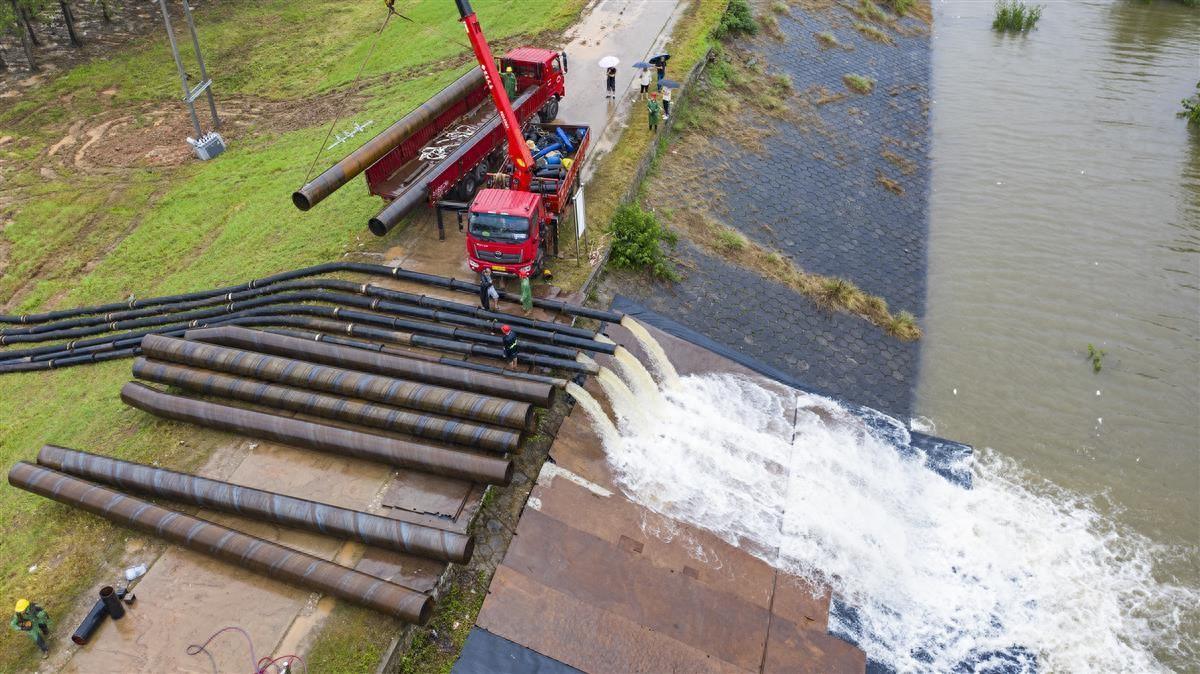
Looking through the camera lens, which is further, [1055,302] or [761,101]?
[761,101]

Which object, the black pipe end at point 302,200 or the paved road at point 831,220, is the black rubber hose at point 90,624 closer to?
the black pipe end at point 302,200

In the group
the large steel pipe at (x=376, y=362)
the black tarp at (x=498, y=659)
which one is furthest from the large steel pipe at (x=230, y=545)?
the large steel pipe at (x=376, y=362)

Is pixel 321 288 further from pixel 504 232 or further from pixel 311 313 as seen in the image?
pixel 504 232

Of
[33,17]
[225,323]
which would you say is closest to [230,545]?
[225,323]

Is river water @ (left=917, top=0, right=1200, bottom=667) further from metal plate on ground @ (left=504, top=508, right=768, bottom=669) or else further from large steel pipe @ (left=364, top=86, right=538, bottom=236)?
large steel pipe @ (left=364, top=86, right=538, bottom=236)

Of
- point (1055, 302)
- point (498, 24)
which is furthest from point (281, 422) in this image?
point (498, 24)

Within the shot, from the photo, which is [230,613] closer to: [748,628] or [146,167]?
[748,628]

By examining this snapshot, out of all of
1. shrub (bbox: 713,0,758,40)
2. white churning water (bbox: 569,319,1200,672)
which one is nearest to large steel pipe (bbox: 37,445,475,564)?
white churning water (bbox: 569,319,1200,672)
